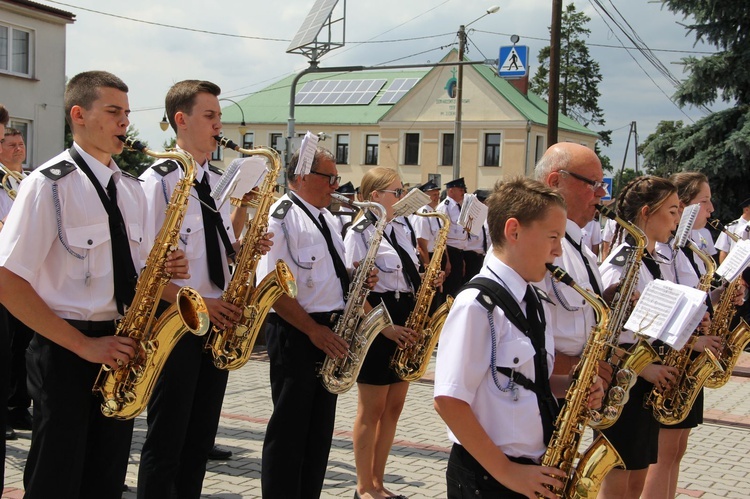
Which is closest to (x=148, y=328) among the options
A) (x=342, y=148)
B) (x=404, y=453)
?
(x=404, y=453)

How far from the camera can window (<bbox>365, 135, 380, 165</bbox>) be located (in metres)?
52.8

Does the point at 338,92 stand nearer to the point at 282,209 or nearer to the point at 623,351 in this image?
the point at 282,209

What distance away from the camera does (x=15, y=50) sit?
28.8 metres

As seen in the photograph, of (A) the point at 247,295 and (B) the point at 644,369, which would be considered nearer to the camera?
(B) the point at 644,369

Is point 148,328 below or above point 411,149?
below

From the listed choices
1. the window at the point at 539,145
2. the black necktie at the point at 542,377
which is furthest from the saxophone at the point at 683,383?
the window at the point at 539,145

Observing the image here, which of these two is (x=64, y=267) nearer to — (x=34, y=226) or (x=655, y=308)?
(x=34, y=226)

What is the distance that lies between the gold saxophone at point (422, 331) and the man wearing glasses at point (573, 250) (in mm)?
2022

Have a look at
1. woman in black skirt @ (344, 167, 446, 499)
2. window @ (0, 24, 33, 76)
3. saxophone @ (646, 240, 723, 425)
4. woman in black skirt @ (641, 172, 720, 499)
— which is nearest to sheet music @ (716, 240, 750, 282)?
woman in black skirt @ (641, 172, 720, 499)

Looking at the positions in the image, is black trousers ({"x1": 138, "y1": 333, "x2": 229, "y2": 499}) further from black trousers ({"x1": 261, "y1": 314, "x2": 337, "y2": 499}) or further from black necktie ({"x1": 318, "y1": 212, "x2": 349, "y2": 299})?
black necktie ({"x1": 318, "y1": 212, "x2": 349, "y2": 299})

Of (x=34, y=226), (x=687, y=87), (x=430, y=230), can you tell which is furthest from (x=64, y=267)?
(x=687, y=87)

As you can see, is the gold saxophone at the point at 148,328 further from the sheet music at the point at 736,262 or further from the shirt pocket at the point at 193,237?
the sheet music at the point at 736,262

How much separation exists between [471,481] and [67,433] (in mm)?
1788

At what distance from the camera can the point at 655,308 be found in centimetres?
376
